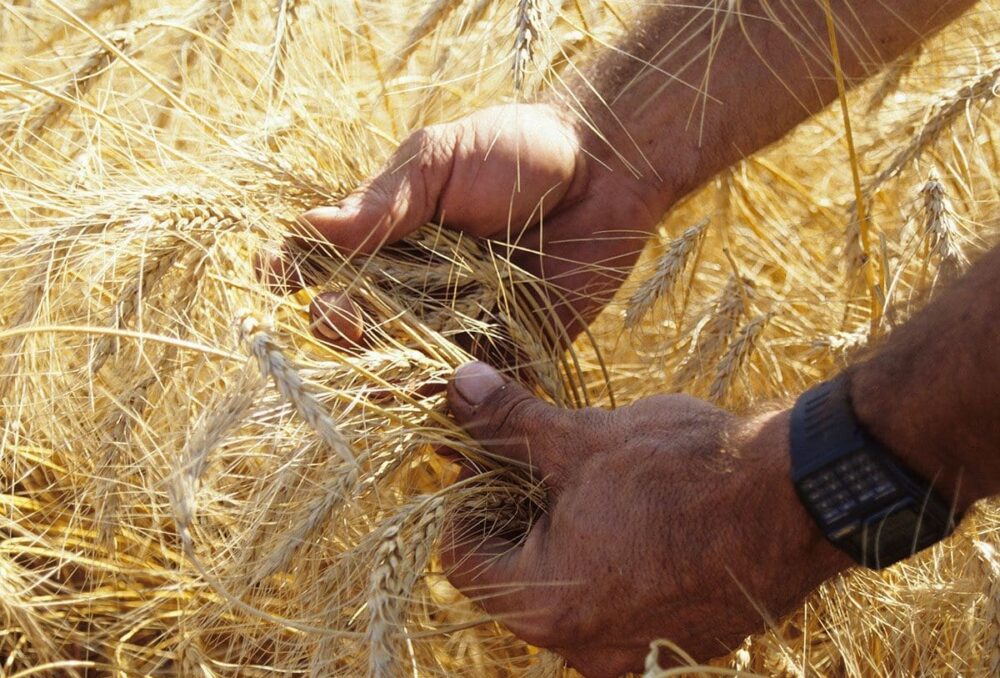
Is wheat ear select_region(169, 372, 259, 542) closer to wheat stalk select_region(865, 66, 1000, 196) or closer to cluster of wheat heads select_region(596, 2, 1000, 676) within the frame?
cluster of wheat heads select_region(596, 2, 1000, 676)

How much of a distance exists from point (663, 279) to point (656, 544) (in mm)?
531

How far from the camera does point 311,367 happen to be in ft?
4.31

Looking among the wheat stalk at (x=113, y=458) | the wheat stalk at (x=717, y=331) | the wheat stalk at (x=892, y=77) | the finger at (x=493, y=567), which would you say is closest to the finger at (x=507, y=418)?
the finger at (x=493, y=567)

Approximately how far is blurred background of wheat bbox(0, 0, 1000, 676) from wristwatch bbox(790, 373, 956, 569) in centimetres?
15

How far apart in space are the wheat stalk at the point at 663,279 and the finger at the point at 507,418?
257mm

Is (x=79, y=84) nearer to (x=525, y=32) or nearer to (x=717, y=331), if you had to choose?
(x=525, y=32)

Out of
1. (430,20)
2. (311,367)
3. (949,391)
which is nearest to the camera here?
(949,391)

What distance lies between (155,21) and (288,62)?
26cm

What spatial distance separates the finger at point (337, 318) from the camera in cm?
143

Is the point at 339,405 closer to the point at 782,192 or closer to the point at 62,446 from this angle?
the point at 62,446

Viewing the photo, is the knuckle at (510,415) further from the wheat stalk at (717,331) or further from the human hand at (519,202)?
the wheat stalk at (717,331)

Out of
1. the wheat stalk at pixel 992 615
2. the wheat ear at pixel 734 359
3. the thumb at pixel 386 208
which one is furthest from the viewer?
the wheat ear at pixel 734 359

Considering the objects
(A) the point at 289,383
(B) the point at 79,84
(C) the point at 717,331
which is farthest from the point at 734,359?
(B) the point at 79,84

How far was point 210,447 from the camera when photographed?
3.69 ft
